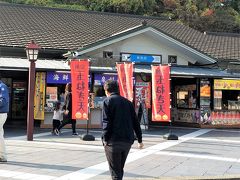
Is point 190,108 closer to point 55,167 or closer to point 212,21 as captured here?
point 55,167

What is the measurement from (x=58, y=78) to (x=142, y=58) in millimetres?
4931

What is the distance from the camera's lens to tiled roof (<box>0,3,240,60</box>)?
21328mm

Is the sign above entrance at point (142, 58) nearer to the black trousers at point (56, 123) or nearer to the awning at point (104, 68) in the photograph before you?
the awning at point (104, 68)

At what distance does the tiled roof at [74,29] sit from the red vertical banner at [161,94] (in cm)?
581

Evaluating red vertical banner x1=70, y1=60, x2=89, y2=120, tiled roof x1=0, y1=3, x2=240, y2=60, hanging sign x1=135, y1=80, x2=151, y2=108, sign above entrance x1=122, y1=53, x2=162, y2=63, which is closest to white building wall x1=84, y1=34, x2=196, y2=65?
sign above entrance x1=122, y1=53, x2=162, y2=63

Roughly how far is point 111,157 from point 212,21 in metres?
46.2

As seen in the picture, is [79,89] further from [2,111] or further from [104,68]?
[2,111]

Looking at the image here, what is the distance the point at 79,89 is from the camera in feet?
48.2

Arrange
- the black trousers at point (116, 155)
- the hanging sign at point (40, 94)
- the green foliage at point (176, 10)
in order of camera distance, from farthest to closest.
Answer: the green foliage at point (176, 10) < the hanging sign at point (40, 94) < the black trousers at point (116, 155)

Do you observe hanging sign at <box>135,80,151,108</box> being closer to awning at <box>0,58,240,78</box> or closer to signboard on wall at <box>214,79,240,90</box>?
awning at <box>0,58,240,78</box>

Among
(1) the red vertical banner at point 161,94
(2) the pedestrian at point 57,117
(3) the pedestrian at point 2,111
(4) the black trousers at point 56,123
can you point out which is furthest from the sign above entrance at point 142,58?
(3) the pedestrian at point 2,111

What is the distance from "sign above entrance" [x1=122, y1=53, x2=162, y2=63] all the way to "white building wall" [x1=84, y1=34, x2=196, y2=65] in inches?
7.6

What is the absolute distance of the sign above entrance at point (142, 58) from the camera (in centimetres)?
2062

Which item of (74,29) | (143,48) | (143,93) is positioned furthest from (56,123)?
(74,29)
